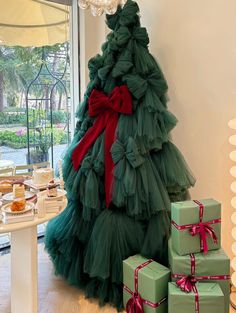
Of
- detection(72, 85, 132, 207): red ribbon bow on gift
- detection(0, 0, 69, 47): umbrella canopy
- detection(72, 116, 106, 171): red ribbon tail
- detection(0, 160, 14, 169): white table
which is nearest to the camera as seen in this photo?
detection(72, 85, 132, 207): red ribbon bow on gift

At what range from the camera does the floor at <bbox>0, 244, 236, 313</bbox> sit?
2049mm

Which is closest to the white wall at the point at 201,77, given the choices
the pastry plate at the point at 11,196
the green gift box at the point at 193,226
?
the green gift box at the point at 193,226

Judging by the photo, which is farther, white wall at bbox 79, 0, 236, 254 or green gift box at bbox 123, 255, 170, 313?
white wall at bbox 79, 0, 236, 254

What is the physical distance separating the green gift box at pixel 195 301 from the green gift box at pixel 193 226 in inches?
9.0

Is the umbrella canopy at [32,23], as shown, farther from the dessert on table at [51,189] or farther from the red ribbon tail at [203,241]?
the red ribbon tail at [203,241]

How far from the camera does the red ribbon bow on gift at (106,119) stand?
2047 mm

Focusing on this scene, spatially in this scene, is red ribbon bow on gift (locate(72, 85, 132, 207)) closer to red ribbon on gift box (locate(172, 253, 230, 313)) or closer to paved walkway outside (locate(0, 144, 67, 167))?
red ribbon on gift box (locate(172, 253, 230, 313))

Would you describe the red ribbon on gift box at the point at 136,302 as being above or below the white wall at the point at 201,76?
below

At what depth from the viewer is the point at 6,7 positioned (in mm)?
2639

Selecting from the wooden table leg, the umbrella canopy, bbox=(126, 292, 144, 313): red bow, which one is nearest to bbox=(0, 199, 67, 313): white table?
the wooden table leg

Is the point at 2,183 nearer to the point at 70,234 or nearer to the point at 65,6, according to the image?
the point at 70,234

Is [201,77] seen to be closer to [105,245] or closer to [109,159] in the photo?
[109,159]

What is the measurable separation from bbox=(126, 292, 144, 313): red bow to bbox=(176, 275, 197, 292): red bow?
0.88ft

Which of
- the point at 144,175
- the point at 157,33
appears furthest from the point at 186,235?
the point at 157,33
